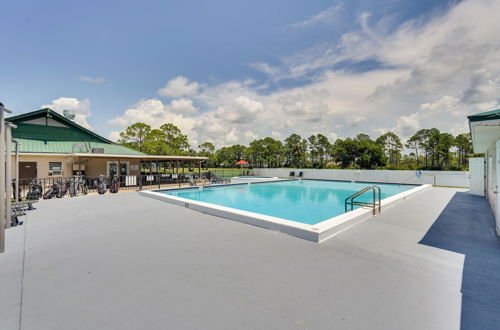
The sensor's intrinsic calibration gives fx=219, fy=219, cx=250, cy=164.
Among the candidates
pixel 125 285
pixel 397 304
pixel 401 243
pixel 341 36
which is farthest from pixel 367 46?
pixel 125 285

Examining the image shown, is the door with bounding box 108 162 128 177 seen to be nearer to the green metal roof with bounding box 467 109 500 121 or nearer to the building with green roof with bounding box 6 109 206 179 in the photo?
the building with green roof with bounding box 6 109 206 179

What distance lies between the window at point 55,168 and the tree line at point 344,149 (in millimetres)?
17599

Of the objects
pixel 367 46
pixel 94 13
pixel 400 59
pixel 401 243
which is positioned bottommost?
pixel 401 243

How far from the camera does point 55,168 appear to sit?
14.7m

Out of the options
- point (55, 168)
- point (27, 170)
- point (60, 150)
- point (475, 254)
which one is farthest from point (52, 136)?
point (475, 254)

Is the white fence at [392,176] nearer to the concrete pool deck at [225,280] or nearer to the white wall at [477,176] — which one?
the white wall at [477,176]

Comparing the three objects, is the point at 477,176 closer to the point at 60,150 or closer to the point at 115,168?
the point at 115,168

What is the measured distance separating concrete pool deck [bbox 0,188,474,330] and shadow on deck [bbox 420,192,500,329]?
0.14 m

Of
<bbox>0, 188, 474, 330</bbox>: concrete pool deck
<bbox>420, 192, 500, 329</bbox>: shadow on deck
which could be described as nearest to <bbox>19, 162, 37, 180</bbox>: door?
<bbox>0, 188, 474, 330</bbox>: concrete pool deck

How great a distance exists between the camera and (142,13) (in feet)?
33.4

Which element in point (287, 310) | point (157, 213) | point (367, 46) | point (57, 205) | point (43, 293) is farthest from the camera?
point (367, 46)

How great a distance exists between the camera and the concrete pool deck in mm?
2080

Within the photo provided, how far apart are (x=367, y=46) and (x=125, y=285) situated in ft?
43.8

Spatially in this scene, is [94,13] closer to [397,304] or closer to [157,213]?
[157,213]
